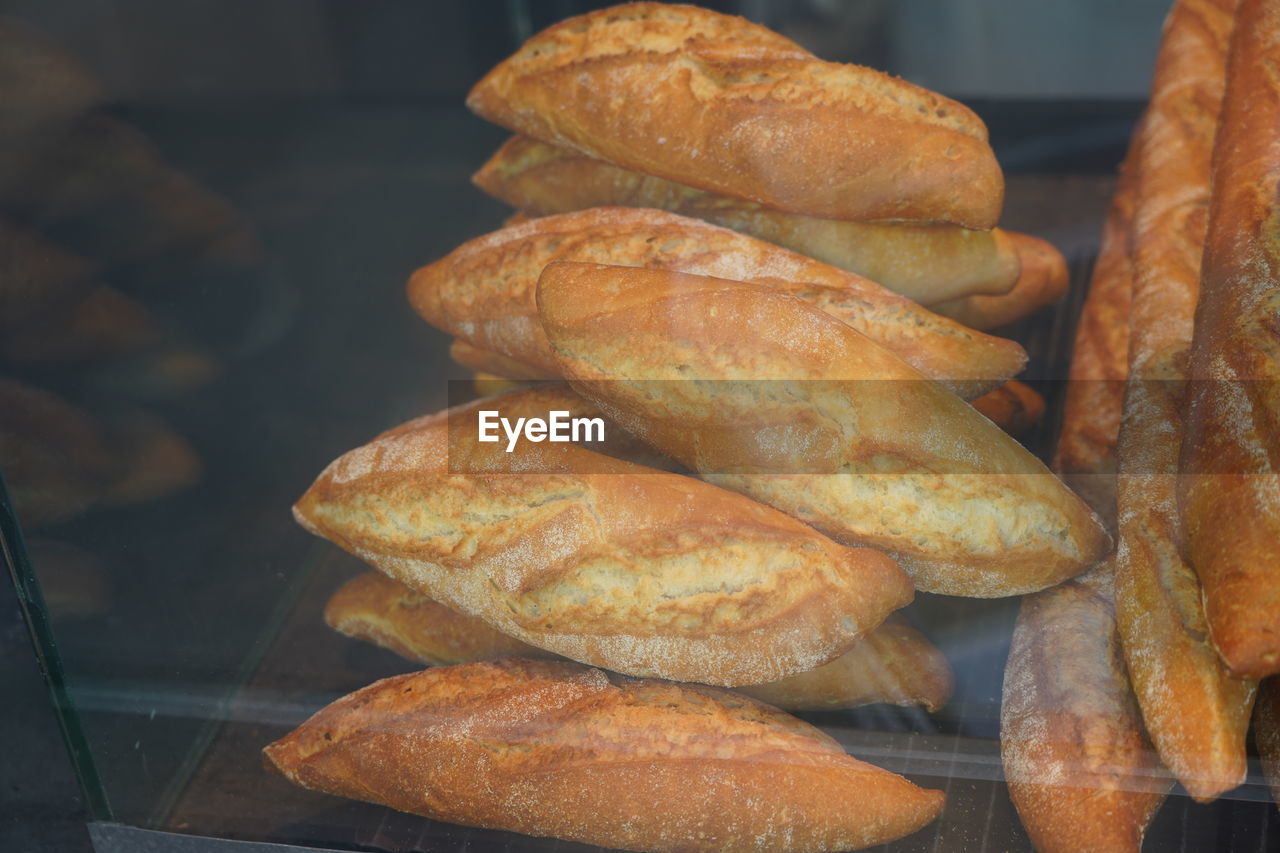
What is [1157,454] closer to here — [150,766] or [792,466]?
[792,466]

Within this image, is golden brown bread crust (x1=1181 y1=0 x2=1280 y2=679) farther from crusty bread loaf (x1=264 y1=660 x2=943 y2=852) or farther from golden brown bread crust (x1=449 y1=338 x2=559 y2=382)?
golden brown bread crust (x1=449 y1=338 x2=559 y2=382)

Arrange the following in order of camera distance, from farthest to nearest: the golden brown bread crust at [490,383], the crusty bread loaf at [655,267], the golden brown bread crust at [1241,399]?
the golden brown bread crust at [490,383] → the crusty bread loaf at [655,267] → the golden brown bread crust at [1241,399]

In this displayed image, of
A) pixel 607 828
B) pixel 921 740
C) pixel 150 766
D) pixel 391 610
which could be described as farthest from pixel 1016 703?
pixel 150 766

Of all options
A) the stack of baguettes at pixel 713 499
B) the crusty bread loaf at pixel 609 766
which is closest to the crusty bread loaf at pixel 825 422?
the stack of baguettes at pixel 713 499

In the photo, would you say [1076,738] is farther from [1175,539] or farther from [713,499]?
[713,499]

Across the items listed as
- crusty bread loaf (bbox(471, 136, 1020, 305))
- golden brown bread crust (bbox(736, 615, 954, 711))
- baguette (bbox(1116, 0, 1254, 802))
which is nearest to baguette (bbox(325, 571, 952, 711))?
golden brown bread crust (bbox(736, 615, 954, 711))

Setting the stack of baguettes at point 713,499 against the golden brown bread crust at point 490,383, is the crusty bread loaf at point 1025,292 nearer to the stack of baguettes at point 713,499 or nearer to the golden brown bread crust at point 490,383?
the stack of baguettes at point 713,499

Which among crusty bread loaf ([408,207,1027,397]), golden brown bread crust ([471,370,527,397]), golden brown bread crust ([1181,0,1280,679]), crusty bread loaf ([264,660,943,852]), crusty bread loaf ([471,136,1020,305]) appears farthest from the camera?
golden brown bread crust ([471,370,527,397])

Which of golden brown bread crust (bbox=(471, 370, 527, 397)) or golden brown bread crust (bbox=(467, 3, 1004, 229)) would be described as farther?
golden brown bread crust (bbox=(471, 370, 527, 397))
